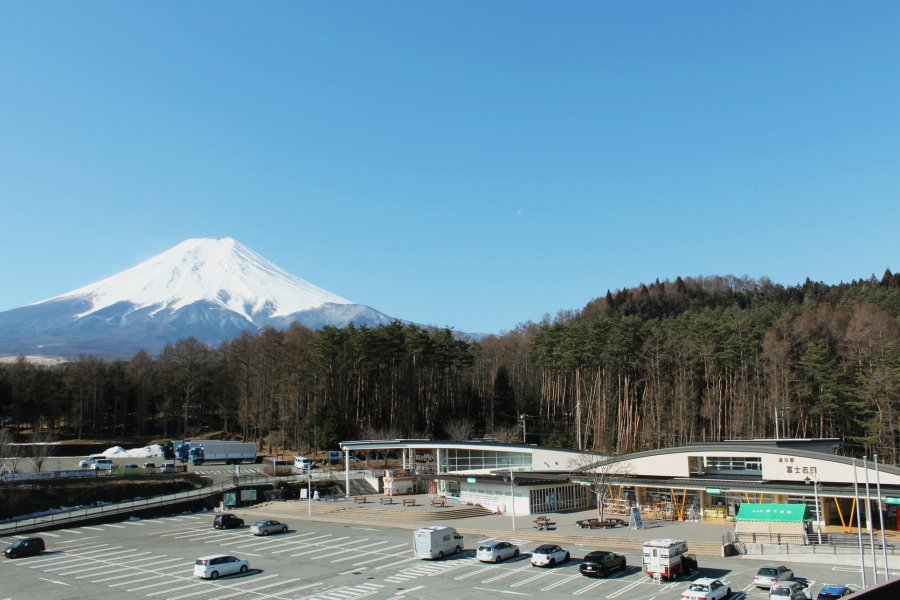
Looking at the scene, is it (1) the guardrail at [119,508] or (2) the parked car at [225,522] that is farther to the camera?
(1) the guardrail at [119,508]

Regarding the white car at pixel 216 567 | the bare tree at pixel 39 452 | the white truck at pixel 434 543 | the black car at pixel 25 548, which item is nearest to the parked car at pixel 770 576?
the white truck at pixel 434 543

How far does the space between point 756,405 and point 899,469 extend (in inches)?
1111

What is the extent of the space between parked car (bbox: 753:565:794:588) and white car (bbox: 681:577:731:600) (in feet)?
5.67

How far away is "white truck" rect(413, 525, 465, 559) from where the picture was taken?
28.1 meters

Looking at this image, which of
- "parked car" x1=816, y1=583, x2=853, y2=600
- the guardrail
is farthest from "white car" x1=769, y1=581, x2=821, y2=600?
the guardrail

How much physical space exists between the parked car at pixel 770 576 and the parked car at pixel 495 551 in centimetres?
944

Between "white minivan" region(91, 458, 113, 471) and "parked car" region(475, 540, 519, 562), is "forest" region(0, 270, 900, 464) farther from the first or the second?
"parked car" region(475, 540, 519, 562)

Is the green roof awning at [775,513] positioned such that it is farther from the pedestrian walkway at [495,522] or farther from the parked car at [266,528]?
the parked car at [266,528]

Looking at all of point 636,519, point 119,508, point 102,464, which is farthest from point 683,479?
point 102,464

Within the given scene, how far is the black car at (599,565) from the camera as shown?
24484 millimetres

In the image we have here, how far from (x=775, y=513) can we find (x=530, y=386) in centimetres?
4733

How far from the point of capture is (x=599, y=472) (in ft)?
125

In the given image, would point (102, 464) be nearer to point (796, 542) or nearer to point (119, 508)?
point (119, 508)

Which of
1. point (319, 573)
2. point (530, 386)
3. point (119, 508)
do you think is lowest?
point (119, 508)
